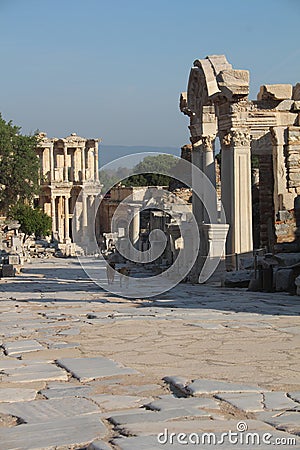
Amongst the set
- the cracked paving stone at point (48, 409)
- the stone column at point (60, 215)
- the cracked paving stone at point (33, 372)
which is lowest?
the cracked paving stone at point (48, 409)

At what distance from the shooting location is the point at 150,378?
21.6 feet

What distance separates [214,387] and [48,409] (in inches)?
49.8

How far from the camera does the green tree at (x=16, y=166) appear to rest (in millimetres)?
61688

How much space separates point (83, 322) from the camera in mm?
10523

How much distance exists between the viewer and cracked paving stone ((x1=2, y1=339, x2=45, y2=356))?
8.21 metres

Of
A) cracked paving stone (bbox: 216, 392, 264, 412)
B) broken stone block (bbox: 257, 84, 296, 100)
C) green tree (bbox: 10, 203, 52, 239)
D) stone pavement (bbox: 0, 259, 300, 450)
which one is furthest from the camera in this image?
green tree (bbox: 10, 203, 52, 239)

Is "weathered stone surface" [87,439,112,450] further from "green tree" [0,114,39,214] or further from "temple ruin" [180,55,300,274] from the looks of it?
"green tree" [0,114,39,214]

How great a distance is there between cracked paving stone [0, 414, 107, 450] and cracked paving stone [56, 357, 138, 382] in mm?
1423

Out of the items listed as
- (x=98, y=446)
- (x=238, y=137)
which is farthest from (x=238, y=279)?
(x=98, y=446)

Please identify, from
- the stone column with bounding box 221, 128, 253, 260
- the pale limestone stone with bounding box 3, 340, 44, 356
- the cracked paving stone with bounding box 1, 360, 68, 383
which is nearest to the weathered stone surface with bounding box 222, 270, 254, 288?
the stone column with bounding box 221, 128, 253, 260

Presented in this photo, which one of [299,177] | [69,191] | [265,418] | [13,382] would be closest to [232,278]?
[299,177]

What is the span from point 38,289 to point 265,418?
13188 mm

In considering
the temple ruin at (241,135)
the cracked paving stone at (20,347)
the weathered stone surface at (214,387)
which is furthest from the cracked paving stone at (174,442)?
the temple ruin at (241,135)

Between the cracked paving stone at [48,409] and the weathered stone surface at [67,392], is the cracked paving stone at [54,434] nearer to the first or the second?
the cracked paving stone at [48,409]
